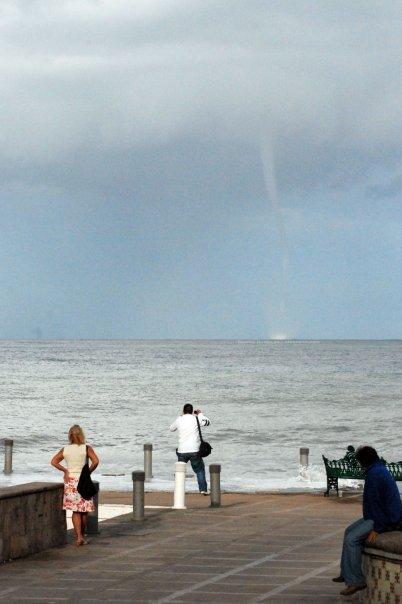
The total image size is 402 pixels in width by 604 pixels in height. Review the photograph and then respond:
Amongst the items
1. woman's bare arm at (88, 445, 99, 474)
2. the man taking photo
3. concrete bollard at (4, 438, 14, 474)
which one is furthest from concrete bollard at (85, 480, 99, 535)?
concrete bollard at (4, 438, 14, 474)

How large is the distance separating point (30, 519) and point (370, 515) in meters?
5.05

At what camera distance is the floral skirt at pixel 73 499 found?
49.7ft

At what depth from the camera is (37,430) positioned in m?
55.1

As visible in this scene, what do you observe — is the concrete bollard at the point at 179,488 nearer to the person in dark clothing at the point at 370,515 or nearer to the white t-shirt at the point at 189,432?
the white t-shirt at the point at 189,432

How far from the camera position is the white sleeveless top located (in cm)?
1526

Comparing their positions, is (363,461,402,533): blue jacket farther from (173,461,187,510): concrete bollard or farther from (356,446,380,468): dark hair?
(173,461,187,510): concrete bollard

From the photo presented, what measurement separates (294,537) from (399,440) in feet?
114

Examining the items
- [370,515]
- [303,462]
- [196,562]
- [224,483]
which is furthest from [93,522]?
[303,462]

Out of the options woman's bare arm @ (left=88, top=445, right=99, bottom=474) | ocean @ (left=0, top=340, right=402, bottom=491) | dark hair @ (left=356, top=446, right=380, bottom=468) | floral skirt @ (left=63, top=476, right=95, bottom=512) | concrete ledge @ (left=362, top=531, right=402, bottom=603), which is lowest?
concrete ledge @ (left=362, top=531, right=402, bottom=603)

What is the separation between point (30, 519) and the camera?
47.6 ft

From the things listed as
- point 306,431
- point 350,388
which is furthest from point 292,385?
point 306,431

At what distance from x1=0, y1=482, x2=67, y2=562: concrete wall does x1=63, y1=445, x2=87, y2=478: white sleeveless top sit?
0.93 ft

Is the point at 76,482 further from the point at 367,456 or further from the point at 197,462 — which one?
the point at 197,462

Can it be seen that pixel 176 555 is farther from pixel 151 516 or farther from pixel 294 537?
pixel 151 516
